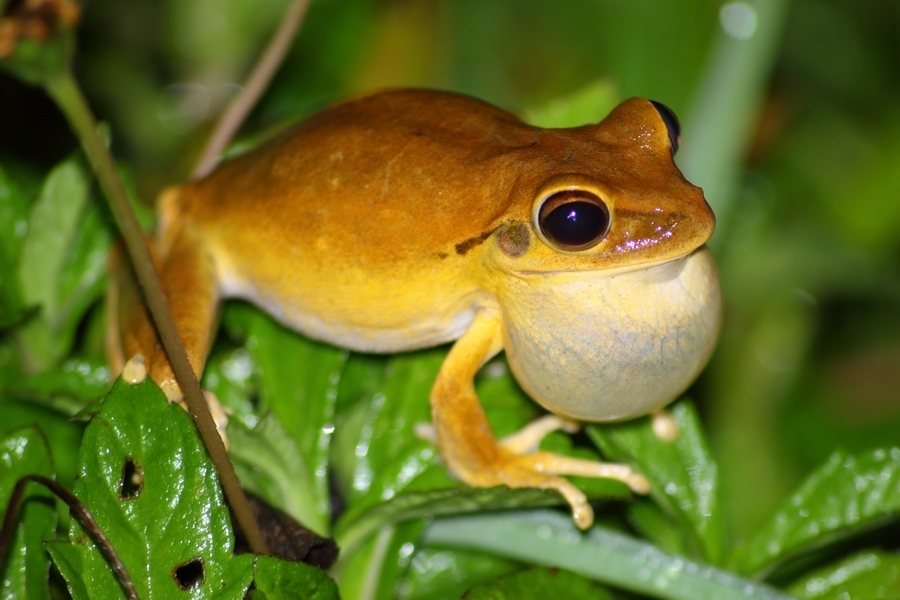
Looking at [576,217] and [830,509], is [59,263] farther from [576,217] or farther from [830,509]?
[830,509]

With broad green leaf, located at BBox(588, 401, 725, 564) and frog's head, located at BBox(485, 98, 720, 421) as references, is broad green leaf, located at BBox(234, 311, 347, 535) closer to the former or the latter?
frog's head, located at BBox(485, 98, 720, 421)

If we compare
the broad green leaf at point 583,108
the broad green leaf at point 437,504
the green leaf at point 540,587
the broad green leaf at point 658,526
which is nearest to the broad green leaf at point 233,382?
the broad green leaf at point 437,504

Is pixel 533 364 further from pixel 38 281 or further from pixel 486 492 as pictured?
pixel 38 281

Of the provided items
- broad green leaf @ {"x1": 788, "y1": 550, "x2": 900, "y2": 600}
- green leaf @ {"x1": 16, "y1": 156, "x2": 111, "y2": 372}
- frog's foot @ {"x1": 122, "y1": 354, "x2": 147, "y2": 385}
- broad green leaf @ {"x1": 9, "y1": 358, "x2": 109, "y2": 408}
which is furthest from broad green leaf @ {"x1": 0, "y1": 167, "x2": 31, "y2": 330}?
broad green leaf @ {"x1": 788, "y1": 550, "x2": 900, "y2": 600}

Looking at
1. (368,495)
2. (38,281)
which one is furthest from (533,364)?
(38,281)

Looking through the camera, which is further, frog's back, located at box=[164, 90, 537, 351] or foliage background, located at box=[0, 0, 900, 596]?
foliage background, located at box=[0, 0, 900, 596]
